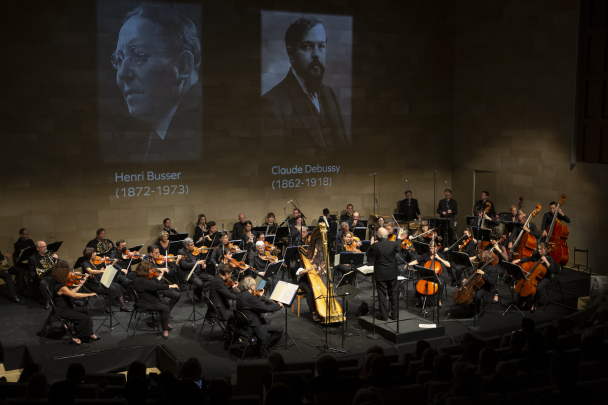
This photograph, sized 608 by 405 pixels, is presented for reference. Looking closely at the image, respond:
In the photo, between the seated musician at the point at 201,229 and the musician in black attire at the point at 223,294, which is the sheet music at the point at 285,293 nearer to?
the musician in black attire at the point at 223,294

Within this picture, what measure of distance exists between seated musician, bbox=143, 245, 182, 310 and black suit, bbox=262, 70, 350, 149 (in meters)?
5.33

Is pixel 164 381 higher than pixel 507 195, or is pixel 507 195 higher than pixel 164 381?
pixel 507 195

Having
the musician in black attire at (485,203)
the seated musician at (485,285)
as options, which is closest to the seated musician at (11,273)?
the seated musician at (485,285)

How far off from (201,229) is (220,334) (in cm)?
451

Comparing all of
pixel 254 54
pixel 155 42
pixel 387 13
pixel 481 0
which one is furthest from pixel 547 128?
pixel 155 42

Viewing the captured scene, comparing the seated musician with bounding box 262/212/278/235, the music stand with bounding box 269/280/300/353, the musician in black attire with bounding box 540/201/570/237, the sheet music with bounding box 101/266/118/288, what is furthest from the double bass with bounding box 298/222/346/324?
the musician in black attire with bounding box 540/201/570/237

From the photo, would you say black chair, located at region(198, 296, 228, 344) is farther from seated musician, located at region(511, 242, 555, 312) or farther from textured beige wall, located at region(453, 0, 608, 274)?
textured beige wall, located at region(453, 0, 608, 274)

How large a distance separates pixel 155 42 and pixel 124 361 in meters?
7.93

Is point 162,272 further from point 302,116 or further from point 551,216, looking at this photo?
point 551,216

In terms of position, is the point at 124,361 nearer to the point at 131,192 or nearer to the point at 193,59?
the point at 131,192

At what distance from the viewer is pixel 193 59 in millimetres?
14391

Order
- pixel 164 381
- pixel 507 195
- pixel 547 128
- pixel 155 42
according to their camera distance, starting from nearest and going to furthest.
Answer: pixel 164 381 < pixel 155 42 < pixel 547 128 < pixel 507 195

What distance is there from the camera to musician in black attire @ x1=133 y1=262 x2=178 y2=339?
9.79m

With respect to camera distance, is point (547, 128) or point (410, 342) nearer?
point (410, 342)
